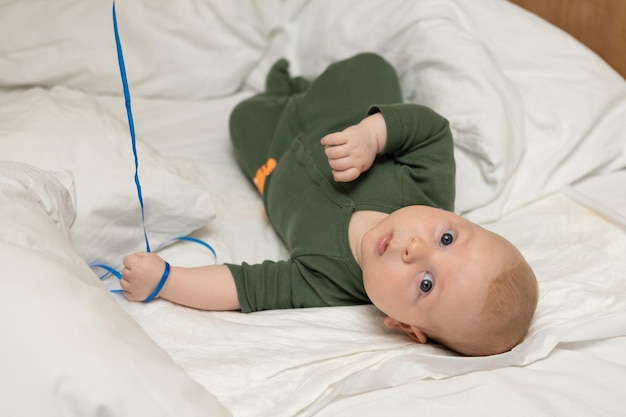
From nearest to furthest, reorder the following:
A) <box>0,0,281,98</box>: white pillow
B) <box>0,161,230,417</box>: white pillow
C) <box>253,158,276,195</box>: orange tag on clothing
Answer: <box>0,161,230,417</box>: white pillow → <box>253,158,276,195</box>: orange tag on clothing → <box>0,0,281,98</box>: white pillow

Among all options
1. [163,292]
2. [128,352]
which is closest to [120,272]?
[163,292]

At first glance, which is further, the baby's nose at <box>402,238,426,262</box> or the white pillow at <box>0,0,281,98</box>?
the white pillow at <box>0,0,281,98</box>

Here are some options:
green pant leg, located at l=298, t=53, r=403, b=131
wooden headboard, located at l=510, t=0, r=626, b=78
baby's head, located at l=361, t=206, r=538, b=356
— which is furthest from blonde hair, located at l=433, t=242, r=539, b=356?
wooden headboard, located at l=510, t=0, r=626, b=78

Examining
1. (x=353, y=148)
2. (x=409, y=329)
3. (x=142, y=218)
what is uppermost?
(x=353, y=148)

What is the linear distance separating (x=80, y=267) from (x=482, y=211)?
28.4 inches

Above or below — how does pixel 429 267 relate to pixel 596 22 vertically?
below

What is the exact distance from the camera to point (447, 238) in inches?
39.8

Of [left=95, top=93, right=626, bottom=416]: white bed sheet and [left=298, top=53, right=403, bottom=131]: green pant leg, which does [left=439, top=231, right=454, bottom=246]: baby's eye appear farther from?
[left=298, top=53, right=403, bottom=131]: green pant leg

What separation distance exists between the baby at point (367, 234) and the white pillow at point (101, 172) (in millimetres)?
79

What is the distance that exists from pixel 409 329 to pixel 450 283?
0.38ft

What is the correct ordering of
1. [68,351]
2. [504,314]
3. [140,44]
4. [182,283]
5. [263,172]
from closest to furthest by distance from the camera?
[68,351], [504,314], [182,283], [263,172], [140,44]

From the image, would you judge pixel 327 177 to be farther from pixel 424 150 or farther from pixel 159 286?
pixel 159 286

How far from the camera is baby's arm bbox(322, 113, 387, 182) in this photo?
3.59 feet

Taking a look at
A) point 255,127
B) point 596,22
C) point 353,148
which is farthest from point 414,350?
point 596,22
